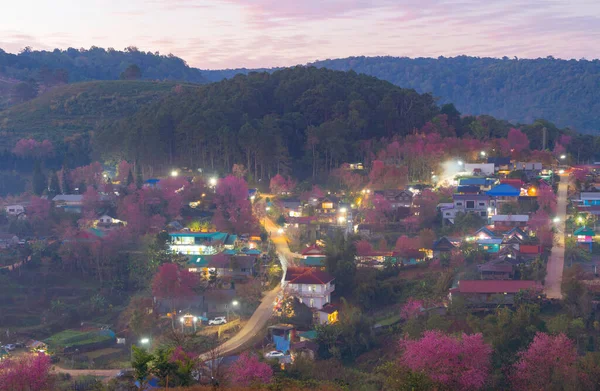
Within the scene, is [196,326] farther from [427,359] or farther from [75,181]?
[75,181]

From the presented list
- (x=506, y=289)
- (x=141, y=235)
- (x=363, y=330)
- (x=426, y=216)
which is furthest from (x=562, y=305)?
(x=141, y=235)

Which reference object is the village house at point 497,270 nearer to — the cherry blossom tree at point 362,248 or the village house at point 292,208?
the cherry blossom tree at point 362,248

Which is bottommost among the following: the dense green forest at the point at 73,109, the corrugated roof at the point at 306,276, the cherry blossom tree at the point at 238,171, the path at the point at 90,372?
the path at the point at 90,372

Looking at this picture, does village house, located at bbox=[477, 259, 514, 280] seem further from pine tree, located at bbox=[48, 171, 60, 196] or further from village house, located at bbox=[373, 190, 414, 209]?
pine tree, located at bbox=[48, 171, 60, 196]

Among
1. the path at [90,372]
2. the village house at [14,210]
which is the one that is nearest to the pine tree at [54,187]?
the village house at [14,210]

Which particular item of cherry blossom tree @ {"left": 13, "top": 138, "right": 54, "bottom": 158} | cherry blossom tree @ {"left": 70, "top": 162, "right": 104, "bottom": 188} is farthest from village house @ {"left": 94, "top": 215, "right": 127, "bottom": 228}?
cherry blossom tree @ {"left": 13, "top": 138, "right": 54, "bottom": 158}
